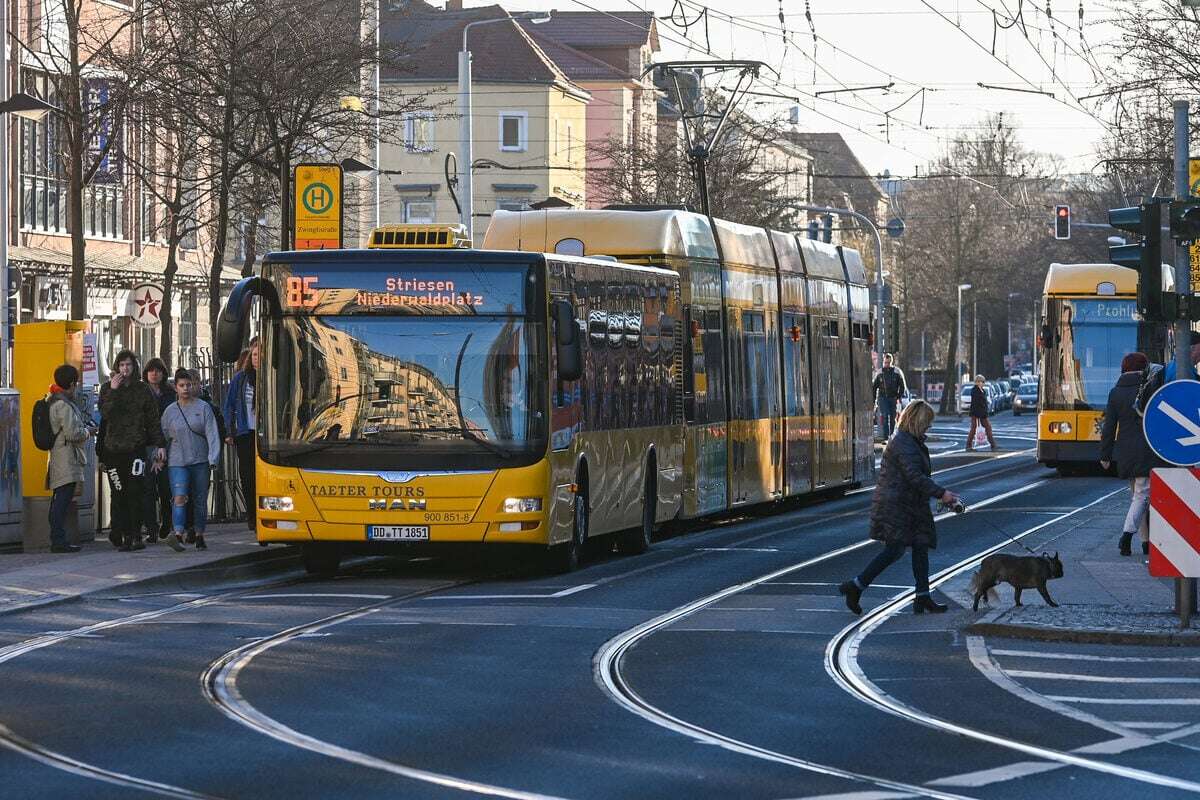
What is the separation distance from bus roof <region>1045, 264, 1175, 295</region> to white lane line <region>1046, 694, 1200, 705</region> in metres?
26.0

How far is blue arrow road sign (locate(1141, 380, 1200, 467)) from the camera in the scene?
15.3 m

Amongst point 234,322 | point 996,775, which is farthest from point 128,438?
point 996,775

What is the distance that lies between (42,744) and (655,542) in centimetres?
1571

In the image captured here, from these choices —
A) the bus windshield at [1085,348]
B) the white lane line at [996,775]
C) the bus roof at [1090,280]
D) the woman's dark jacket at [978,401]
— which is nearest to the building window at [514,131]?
the woman's dark jacket at [978,401]

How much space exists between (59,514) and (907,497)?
8.51 m

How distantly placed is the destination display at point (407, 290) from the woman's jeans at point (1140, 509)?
18.8 feet

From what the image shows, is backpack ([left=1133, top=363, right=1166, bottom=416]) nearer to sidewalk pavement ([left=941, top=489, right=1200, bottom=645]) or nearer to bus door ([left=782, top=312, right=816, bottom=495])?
sidewalk pavement ([left=941, top=489, right=1200, bottom=645])

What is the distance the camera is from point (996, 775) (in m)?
9.55

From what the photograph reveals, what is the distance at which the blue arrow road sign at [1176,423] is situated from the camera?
15312 mm

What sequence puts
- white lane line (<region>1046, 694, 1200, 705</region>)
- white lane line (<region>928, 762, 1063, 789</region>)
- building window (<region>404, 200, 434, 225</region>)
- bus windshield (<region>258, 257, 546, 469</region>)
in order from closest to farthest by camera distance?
white lane line (<region>928, 762, 1063, 789</region>)
white lane line (<region>1046, 694, 1200, 705</region>)
bus windshield (<region>258, 257, 546, 469</region>)
building window (<region>404, 200, 434, 225</region>)

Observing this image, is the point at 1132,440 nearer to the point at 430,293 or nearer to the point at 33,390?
the point at 430,293

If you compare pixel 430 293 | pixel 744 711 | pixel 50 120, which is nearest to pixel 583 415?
pixel 430 293

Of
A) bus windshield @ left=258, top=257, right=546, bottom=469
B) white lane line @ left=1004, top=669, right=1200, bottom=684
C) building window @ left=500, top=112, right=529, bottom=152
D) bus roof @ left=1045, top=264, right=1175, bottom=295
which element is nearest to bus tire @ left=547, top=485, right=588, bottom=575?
bus windshield @ left=258, top=257, right=546, bottom=469

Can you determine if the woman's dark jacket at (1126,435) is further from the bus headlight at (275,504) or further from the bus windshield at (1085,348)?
the bus windshield at (1085,348)
